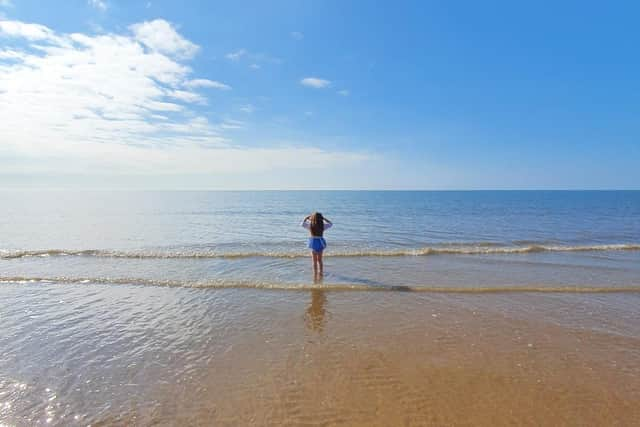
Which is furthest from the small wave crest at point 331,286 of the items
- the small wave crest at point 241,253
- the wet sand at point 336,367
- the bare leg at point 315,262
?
the small wave crest at point 241,253

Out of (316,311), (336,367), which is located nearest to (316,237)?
(316,311)

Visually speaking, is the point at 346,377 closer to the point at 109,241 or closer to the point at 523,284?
the point at 523,284

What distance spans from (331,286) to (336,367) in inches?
190

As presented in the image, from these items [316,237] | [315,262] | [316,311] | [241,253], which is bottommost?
[316,311]

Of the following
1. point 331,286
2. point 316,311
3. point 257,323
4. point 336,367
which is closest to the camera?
point 336,367

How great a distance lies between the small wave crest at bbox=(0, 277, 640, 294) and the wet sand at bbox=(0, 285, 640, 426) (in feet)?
4.17

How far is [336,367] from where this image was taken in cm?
525

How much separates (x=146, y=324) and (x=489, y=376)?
7.17m

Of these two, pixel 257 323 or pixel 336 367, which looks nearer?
pixel 336 367

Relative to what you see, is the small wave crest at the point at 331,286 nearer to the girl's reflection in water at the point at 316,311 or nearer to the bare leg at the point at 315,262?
the girl's reflection in water at the point at 316,311

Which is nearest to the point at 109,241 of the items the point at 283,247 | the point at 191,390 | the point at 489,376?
the point at 283,247

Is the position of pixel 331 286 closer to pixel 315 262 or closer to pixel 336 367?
pixel 315 262

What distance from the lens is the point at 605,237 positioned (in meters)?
22.8

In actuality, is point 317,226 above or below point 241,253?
above
